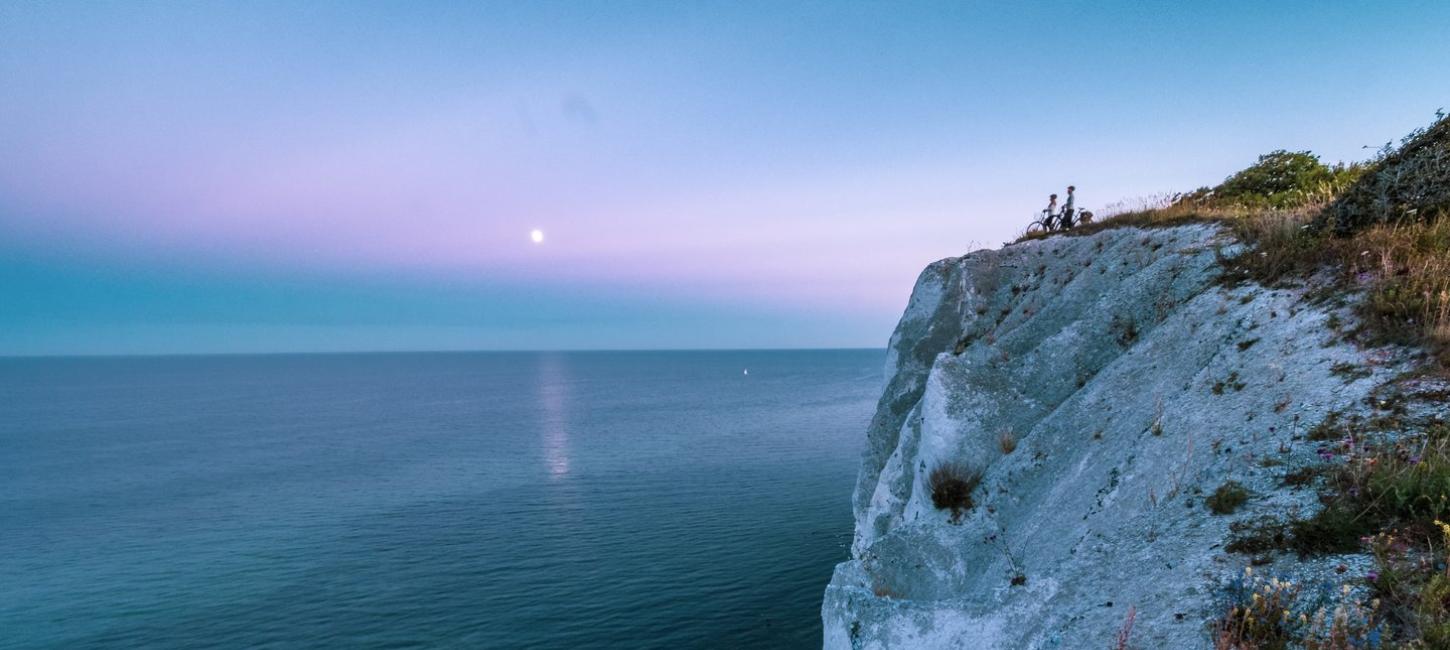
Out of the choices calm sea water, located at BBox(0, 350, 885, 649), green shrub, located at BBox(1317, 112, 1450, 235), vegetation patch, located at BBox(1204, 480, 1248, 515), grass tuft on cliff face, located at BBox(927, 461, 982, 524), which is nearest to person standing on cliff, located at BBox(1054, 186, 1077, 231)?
green shrub, located at BBox(1317, 112, 1450, 235)

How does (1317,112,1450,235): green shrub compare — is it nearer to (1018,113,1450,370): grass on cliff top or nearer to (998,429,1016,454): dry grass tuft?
Answer: (1018,113,1450,370): grass on cliff top

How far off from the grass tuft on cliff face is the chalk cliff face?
0.76ft

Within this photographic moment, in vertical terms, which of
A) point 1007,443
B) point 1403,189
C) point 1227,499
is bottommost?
point 1007,443

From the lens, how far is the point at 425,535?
44594 millimetres

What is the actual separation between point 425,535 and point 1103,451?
154ft

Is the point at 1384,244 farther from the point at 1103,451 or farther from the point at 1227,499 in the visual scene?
the point at 1227,499

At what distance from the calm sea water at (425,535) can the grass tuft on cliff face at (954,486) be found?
17.1 m

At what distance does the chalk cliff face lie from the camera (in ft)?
24.3

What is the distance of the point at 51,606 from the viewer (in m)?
33.4

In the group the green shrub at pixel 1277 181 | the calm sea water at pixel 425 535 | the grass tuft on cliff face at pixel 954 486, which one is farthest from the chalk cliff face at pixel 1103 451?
the calm sea water at pixel 425 535

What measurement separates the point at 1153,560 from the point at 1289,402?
3645 millimetres

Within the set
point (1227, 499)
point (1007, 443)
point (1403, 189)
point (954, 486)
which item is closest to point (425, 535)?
point (954, 486)

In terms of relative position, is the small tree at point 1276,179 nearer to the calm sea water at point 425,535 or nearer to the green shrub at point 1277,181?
the green shrub at point 1277,181

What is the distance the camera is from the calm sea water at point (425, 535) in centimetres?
3047
